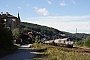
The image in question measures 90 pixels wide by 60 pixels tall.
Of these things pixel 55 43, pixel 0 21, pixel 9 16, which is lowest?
pixel 55 43

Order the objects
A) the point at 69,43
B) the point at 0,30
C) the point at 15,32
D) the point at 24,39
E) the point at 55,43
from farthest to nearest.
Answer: the point at 24,39, the point at 15,32, the point at 55,43, the point at 69,43, the point at 0,30

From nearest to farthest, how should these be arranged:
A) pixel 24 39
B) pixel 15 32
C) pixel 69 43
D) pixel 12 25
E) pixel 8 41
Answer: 1. pixel 8 41
2. pixel 69 43
3. pixel 15 32
4. pixel 12 25
5. pixel 24 39

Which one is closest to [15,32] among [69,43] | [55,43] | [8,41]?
[55,43]

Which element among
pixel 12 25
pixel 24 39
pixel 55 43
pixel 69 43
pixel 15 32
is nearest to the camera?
pixel 69 43

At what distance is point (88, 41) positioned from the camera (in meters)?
61.1

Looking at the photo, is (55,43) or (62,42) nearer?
(62,42)

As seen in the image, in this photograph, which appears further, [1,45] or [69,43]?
[69,43]

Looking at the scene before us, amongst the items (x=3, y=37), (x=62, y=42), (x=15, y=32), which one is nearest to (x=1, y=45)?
(x=3, y=37)

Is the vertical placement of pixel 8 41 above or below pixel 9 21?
below

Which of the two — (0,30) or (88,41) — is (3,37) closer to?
(0,30)

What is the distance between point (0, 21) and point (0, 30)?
1712mm

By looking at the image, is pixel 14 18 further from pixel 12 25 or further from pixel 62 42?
pixel 62 42

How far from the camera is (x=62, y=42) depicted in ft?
196

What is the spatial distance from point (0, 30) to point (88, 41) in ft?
116
